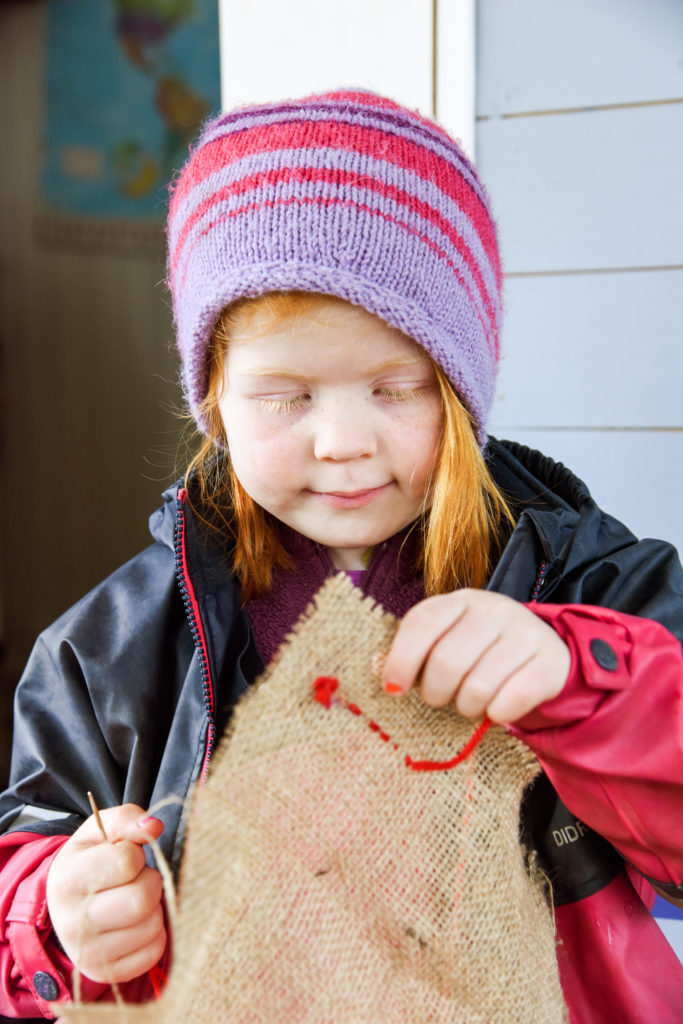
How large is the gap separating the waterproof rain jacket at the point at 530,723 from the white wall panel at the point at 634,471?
0.25 m

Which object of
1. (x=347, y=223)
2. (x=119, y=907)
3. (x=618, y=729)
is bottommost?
(x=119, y=907)

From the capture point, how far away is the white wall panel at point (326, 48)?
105 centimetres

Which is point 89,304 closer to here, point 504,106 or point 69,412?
point 69,412

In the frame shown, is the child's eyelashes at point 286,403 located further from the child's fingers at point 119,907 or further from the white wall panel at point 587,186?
the white wall panel at point 587,186

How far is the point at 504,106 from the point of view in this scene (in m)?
1.08

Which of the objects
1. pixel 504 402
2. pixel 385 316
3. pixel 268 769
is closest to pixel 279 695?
pixel 268 769

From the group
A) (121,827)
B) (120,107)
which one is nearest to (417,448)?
(121,827)

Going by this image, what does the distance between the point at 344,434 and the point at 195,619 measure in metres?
0.24

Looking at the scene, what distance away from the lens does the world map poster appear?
2.15 metres

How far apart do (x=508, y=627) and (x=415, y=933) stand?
20 centimetres

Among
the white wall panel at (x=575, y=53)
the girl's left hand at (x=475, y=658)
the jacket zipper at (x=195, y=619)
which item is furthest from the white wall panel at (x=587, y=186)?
the girl's left hand at (x=475, y=658)

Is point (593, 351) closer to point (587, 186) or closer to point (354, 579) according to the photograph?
point (587, 186)

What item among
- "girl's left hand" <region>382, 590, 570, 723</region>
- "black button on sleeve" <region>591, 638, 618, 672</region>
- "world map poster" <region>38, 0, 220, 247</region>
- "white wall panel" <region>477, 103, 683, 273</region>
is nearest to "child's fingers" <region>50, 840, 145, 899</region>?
"girl's left hand" <region>382, 590, 570, 723</region>

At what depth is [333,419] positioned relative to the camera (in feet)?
2.17
